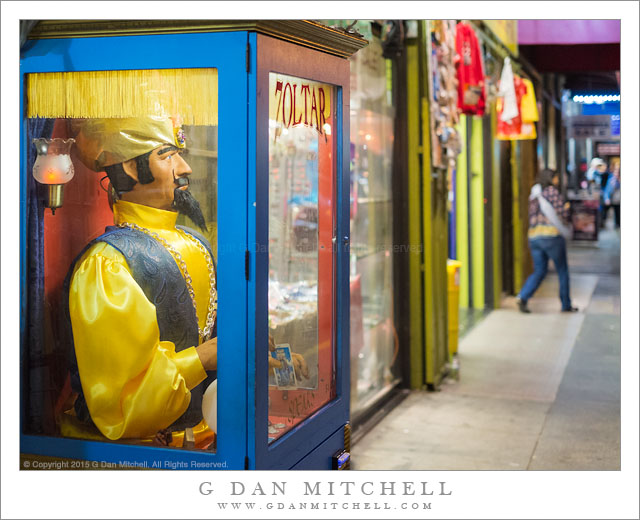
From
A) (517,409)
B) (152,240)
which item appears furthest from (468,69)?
(152,240)

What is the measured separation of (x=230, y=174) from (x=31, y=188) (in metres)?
0.76

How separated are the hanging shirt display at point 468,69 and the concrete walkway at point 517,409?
223cm

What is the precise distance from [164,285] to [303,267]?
0.82 meters

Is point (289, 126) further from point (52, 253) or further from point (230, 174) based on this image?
point (52, 253)

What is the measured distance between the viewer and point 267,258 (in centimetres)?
283

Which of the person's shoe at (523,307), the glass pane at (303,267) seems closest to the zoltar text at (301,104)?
the glass pane at (303,267)

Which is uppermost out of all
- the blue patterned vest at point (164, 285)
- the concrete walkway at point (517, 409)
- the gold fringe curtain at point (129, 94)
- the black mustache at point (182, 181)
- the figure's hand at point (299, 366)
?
the gold fringe curtain at point (129, 94)

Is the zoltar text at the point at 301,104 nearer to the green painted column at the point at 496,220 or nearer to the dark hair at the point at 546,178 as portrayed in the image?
the dark hair at the point at 546,178

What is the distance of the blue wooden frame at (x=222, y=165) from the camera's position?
2693 mm

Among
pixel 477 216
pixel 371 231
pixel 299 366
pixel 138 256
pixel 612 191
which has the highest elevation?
pixel 612 191

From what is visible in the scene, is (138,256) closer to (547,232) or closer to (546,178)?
(546,178)

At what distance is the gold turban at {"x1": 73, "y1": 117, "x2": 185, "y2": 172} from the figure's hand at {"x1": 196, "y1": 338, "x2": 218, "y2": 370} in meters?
0.69

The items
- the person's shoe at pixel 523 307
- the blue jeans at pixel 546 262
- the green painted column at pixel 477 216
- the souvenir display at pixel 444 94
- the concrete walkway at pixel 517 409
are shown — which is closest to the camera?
the concrete walkway at pixel 517 409

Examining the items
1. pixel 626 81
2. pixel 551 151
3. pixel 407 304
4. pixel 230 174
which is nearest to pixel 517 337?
pixel 407 304
